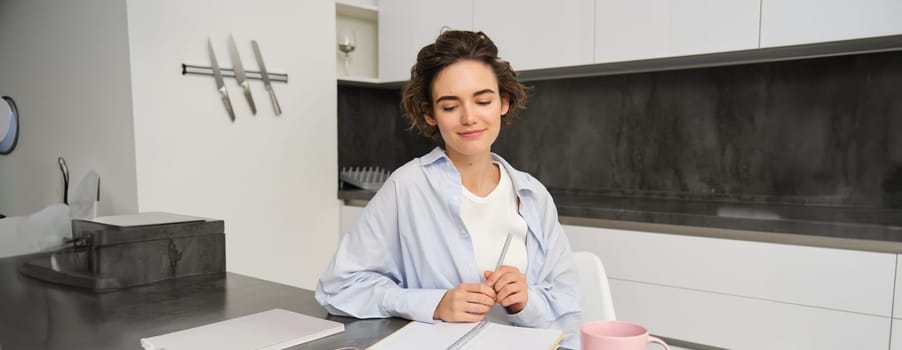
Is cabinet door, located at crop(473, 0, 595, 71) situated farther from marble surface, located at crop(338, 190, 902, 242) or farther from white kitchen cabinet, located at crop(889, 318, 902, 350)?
white kitchen cabinet, located at crop(889, 318, 902, 350)

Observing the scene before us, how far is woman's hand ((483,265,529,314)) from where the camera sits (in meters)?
0.88

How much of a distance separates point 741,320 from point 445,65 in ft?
3.85

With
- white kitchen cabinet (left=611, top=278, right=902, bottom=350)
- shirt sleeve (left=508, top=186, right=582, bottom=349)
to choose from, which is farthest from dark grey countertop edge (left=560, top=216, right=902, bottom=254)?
shirt sleeve (left=508, top=186, right=582, bottom=349)

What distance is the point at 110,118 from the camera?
1918mm

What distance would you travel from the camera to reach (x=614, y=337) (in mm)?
608

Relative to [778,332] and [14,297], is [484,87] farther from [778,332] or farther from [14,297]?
[778,332]

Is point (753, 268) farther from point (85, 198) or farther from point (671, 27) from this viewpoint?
point (85, 198)

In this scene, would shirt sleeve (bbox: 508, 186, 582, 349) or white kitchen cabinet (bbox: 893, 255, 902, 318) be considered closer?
shirt sleeve (bbox: 508, 186, 582, 349)

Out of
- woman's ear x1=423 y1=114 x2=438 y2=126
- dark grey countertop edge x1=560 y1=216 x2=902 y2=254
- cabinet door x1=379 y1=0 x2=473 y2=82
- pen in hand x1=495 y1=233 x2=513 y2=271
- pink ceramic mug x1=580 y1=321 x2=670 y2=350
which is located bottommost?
dark grey countertop edge x1=560 y1=216 x2=902 y2=254

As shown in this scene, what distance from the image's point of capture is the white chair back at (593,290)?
3.86 ft

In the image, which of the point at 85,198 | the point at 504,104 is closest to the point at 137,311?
the point at 504,104

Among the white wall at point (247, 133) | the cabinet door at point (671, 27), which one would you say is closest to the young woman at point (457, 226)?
the cabinet door at point (671, 27)

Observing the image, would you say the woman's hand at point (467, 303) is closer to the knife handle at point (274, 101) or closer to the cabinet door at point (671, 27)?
the cabinet door at point (671, 27)

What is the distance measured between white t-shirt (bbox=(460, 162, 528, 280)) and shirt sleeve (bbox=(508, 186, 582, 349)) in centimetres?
4
